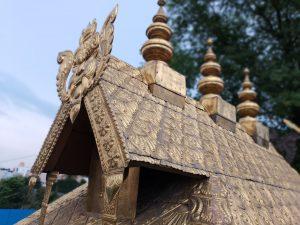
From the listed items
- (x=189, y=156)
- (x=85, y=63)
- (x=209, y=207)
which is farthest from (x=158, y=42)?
(x=209, y=207)

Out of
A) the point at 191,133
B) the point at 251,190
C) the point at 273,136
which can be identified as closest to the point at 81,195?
the point at 191,133

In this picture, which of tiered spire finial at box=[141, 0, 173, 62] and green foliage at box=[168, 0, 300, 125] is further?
green foliage at box=[168, 0, 300, 125]

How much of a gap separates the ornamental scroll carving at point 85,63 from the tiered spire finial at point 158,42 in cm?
84

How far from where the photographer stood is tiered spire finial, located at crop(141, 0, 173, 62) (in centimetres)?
315

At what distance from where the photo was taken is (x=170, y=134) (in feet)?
7.34

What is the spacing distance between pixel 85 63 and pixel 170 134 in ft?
2.83

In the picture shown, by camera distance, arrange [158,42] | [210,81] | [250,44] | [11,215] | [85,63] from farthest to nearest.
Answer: [250,44] → [11,215] → [210,81] → [158,42] → [85,63]

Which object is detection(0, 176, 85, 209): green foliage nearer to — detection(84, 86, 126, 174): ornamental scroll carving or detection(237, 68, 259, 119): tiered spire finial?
detection(237, 68, 259, 119): tiered spire finial

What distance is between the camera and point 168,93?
2.78 m

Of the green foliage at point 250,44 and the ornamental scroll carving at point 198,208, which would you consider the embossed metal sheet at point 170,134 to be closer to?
the ornamental scroll carving at point 198,208

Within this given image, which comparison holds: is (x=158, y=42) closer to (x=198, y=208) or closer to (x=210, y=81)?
(x=210, y=81)

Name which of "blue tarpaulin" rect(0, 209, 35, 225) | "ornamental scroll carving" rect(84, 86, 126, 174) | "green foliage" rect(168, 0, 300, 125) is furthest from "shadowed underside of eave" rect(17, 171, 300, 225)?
"green foliage" rect(168, 0, 300, 125)

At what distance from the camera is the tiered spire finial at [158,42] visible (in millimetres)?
3146

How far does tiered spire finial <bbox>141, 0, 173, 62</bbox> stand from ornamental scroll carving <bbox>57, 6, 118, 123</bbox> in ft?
2.75
